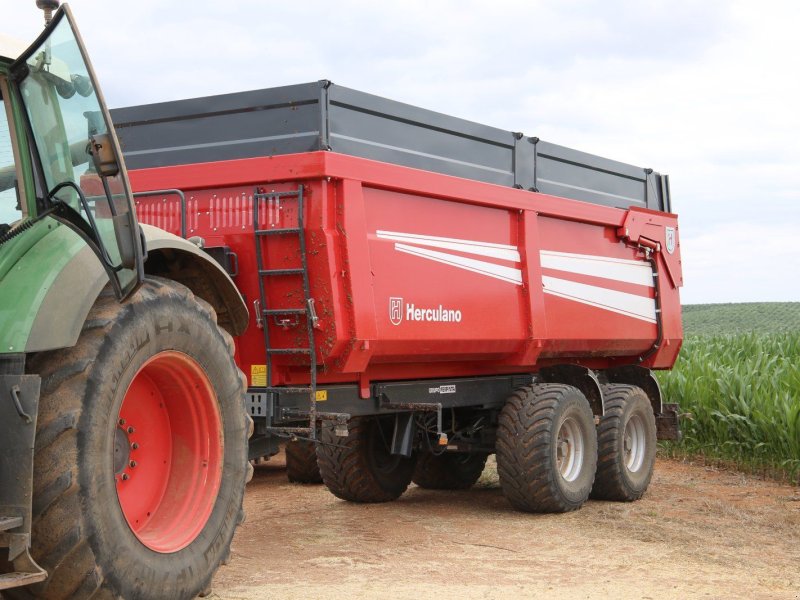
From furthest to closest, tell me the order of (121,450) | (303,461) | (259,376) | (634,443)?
1. (303,461)
2. (634,443)
3. (259,376)
4. (121,450)

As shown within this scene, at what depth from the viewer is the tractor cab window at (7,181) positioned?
4.06m

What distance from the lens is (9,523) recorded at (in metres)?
3.48

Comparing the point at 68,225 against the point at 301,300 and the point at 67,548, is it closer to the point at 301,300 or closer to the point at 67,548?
the point at 67,548

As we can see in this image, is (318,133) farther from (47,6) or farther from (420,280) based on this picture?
(47,6)

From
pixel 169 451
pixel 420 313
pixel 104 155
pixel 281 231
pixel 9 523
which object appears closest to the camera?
pixel 9 523

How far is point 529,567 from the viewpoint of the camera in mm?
6023

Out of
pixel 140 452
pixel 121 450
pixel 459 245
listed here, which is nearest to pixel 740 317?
pixel 459 245

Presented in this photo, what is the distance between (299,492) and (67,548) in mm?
5816

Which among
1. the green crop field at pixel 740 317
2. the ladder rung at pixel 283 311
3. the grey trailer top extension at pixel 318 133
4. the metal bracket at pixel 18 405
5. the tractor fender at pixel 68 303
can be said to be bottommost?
the metal bracket at pixel 18 405

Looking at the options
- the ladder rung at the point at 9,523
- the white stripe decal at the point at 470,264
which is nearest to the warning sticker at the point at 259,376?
the white stripe decal at the point at 470,264

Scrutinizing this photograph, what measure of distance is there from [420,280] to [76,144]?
323 centimetres

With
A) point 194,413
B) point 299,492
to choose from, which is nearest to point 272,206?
point 194,413

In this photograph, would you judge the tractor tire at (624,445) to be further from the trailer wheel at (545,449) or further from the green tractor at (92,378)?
the green tractor at (92,378)

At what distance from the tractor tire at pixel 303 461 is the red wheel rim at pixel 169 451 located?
17.3 feet
